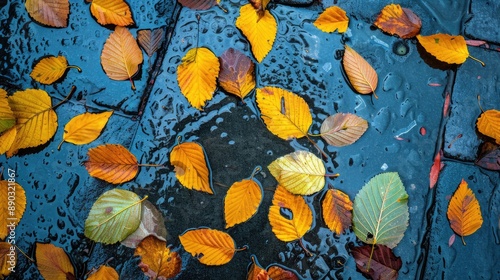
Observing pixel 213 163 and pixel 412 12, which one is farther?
pixel 412 12

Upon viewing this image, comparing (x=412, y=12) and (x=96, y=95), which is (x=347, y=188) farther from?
(x=96, y=95)

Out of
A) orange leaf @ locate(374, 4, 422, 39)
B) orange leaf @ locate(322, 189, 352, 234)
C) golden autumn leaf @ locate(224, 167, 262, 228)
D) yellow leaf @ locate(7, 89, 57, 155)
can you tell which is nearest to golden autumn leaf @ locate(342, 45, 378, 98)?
orange leaf @ locate(374, 4, 422, 39)

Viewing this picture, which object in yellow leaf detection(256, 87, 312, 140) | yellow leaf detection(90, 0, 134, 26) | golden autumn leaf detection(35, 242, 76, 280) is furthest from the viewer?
yellow leaf detection(90, 0, 134, 26)

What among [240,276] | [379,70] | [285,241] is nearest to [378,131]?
[379,70]

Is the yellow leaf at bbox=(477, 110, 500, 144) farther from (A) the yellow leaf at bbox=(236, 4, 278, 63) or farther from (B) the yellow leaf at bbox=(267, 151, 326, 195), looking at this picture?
(A) the yellow leaf at bbox=(236, 4, 278, 63)

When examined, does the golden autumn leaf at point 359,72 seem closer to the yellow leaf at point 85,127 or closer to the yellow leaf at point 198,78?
the yellow leaf at point 198,78
